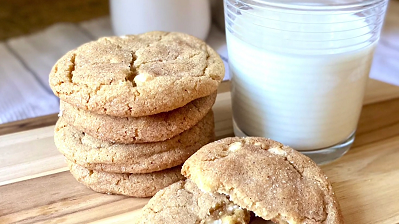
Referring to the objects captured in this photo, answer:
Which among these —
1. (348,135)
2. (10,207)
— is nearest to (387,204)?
(348,135)

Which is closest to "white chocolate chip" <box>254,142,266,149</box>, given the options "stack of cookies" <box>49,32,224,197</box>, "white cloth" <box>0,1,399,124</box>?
"stack of cookies" <box>49,32,224,197</box>

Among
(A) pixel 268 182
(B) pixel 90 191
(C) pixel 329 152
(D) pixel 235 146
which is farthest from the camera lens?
(C) pixel 329 152

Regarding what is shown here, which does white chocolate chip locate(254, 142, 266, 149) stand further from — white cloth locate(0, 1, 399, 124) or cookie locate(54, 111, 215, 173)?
white cloth locate(0, 1, 399, 124)

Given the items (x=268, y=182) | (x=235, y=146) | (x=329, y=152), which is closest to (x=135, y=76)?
(x=235, y=146)

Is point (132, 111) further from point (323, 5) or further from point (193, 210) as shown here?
point (323, 5)

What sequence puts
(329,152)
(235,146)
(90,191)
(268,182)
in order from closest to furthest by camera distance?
(268,182) → (235,146) → (90,191) → (329,152)

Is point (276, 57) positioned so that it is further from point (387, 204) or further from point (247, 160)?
point (387, 204)

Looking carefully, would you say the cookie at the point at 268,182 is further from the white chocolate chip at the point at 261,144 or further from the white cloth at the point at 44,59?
the white cloth at the point at 44,59
